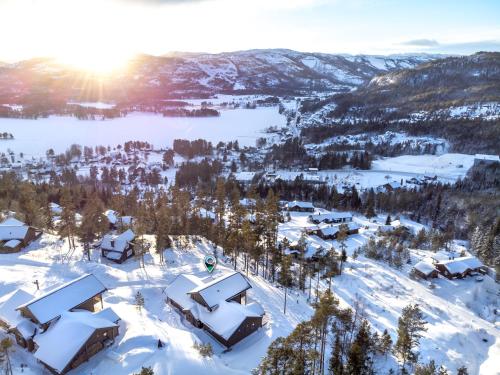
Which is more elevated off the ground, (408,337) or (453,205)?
(408,337)

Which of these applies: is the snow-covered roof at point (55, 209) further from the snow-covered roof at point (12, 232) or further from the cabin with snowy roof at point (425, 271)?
the cabin with snowy roof at point (425, 271)

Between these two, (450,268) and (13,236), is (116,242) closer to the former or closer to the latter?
(13,236)

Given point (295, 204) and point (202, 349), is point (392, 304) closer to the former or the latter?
point (202, 349)

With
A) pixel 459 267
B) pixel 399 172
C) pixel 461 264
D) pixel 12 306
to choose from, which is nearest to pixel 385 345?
pixel 459 267

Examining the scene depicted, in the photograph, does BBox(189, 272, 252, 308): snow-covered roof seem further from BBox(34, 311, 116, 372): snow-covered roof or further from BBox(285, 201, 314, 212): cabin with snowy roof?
BBox(285, 201, 314, 212): cabin with snowy roof

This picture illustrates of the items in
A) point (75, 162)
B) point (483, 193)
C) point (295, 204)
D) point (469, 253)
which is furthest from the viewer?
point (75, 162)

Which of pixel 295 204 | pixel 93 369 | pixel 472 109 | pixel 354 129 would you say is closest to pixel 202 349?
pixel 93 369

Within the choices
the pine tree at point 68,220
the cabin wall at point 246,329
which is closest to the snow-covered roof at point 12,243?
the pine tree at point 68,220
